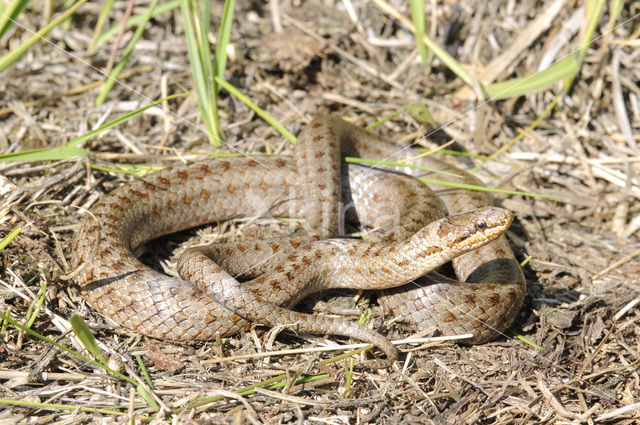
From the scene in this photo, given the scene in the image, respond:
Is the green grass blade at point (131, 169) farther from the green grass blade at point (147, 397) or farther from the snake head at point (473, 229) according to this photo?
the snake head at point (473, 229)

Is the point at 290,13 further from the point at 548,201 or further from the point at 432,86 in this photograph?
the point at 548,201

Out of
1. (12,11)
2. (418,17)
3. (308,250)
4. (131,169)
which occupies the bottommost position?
(308,250)

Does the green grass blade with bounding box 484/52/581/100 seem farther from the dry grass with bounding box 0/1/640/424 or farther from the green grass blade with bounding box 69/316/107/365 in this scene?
the green grass blade with bounding box 69/316/107/365

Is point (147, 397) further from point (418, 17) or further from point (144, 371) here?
point (418, 17)

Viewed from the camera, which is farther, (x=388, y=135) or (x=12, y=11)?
(x=388, y=135)

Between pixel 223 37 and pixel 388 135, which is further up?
pixel 223 37

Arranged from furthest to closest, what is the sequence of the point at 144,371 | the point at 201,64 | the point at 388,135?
1. the point at 388,135
2. the point at 201,64
3. the point at 144,371

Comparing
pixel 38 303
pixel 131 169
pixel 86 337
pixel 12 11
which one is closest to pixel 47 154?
pixel 131 169

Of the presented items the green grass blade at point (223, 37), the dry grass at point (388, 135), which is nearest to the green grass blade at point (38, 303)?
the dry grass at point (388, 135)
